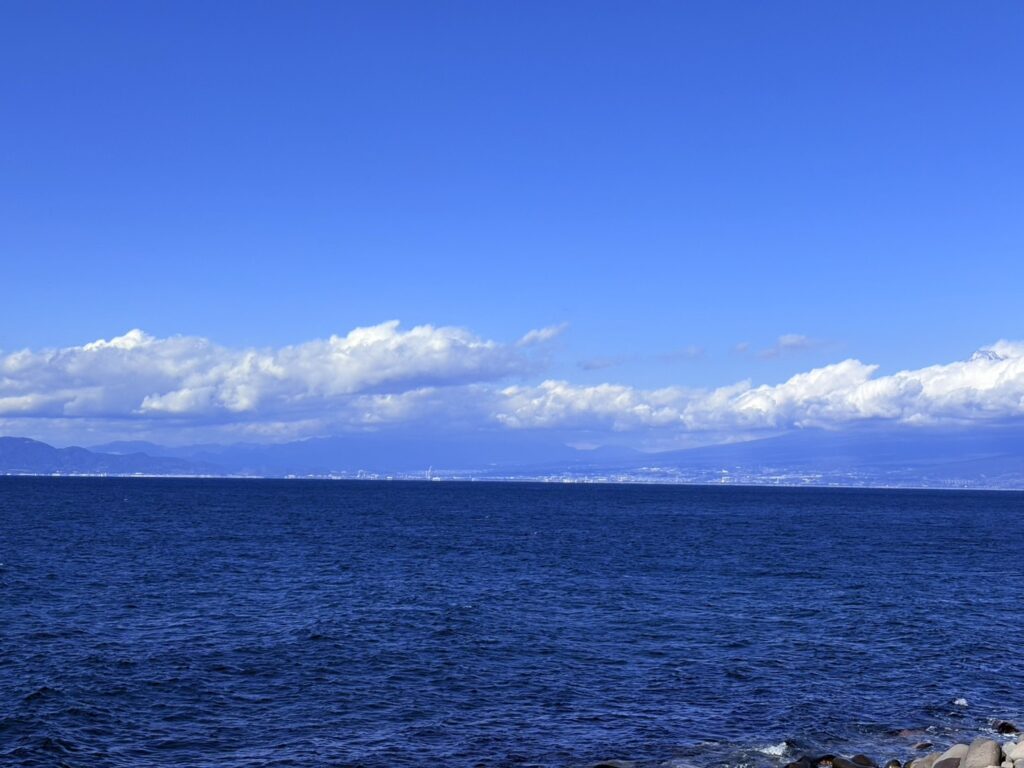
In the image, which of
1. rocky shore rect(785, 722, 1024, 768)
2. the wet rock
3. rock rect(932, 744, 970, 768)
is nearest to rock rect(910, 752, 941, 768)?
rocky shore rect(785, 722, 1024, 768)

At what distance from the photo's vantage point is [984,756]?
28.7 m

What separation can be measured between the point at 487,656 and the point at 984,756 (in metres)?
24.8

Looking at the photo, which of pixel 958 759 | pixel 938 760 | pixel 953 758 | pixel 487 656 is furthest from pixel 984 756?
→ pixel 487 656

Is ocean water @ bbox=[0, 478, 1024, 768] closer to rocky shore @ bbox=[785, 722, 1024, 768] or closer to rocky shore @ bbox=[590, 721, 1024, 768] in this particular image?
rocky shore @ bbox=[590, 721, 1024, 768]

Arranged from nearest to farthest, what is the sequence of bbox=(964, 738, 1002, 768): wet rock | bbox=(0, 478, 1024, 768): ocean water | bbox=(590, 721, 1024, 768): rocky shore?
1. bbox=(964, 738, 1002, 768): wet rock
2. bbox=(590, 721, 1024, 768): rocky shore
3. bbox=(0, 478, 1024, 768): ocean water

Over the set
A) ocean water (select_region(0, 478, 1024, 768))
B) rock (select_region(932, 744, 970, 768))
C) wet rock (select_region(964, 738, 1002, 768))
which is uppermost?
wet rock (select_region(964, 738, 1002, 768))

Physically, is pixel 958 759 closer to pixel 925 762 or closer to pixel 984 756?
pixel 984 756

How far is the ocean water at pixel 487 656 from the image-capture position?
112ft

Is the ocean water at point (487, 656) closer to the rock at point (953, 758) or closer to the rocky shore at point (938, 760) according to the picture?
the rocky shore at point (938, 760)

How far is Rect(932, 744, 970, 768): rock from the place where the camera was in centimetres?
2933

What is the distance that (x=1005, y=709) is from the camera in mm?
39906

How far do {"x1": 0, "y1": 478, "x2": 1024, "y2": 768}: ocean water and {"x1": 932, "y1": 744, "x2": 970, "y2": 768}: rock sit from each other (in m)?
3.66

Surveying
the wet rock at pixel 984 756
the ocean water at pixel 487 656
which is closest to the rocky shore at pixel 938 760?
the wet rock at pixel 984 756

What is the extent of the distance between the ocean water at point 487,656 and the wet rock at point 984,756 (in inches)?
199
